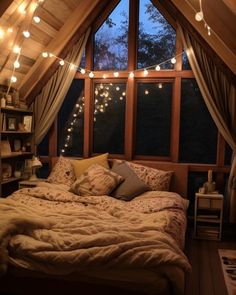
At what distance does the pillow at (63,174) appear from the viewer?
431cm

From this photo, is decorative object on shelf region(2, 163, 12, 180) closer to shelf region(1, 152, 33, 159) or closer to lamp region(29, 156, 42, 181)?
shelf region(1, 152, 33, 159)

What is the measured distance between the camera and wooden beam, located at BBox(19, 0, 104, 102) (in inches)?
164

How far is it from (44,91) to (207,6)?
2623 millimetres

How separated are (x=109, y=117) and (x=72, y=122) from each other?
606mm

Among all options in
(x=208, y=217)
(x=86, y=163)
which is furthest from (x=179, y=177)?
(x=86, y=163)

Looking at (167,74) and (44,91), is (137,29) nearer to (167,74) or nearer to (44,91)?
(167,74)

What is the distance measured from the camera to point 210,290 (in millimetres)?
2766

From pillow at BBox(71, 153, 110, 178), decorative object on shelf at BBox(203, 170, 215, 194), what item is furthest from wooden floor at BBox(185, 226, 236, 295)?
pillow at BBox(71, 153, 110, 178)

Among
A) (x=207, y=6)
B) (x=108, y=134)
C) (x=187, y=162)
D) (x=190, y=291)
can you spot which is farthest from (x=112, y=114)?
(x=190, y=291)

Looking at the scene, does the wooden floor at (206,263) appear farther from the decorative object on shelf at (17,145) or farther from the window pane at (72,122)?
the decorative object on shelf at (17,145)

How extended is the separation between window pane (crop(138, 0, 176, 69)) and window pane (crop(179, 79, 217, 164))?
476mm

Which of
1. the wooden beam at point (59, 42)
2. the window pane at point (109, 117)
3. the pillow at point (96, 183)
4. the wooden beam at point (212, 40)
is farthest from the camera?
the window pane at point (109, 117)

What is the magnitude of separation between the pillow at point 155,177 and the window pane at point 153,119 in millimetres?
461

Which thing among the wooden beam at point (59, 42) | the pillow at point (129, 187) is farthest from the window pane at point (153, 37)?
the pillow at point (129, 187)
